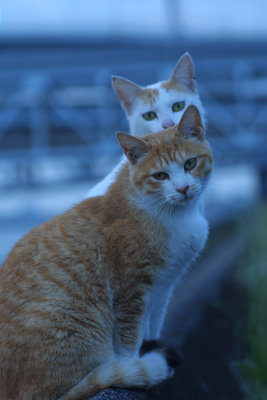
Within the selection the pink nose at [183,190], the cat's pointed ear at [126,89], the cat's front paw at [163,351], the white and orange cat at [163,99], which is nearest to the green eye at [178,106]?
the white and orange cat at [163,99]

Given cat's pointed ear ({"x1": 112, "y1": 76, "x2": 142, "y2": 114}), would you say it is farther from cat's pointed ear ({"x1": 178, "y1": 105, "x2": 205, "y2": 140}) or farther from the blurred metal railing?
the blurred metal railing

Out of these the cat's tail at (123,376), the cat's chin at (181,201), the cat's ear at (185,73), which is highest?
the cat's ear at (185,73)

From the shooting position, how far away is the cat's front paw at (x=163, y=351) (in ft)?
8.33

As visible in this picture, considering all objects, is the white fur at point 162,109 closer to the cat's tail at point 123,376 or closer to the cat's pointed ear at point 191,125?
the cat's pointed ear at point 191,125

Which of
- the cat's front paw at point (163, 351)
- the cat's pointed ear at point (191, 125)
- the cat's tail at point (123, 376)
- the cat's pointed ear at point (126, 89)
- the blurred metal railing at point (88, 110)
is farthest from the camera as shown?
the blurred metal railing at point (88, 110)

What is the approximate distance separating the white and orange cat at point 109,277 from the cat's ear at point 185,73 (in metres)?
0.77

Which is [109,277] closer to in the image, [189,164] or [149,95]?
[189,164]

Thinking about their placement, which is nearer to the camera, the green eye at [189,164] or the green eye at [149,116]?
the green eye at [189,164]

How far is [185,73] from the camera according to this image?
11.2 ft

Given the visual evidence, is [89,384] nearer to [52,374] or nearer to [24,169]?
[52,374]

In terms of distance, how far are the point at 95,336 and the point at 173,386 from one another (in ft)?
2.51

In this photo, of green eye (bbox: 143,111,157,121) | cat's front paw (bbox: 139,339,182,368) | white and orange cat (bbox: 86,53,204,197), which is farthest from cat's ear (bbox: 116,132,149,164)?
cat's front paw (bbox: 139,339,182,368)

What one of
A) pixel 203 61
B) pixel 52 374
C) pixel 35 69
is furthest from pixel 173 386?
pixel 203 61

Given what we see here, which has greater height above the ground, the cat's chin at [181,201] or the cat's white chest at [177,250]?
the cat's chin at [181,201]
